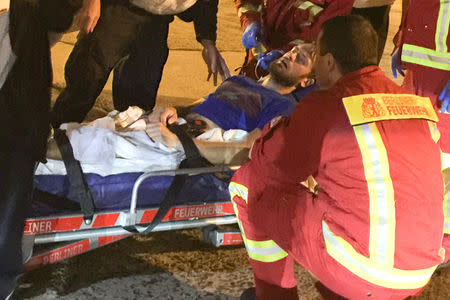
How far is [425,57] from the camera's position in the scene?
303 centimetres

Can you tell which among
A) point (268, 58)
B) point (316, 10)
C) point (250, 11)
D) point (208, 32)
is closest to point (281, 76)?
point (268, 58)

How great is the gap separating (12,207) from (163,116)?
1.03 m

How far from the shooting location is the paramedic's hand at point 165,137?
9.23 feet

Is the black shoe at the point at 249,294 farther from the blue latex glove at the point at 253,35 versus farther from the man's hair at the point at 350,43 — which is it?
the blue latex glove at the point at 253,35

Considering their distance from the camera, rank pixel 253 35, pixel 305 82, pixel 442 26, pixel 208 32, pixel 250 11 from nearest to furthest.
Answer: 1. pixel 442 26
2. pixel 305 82
3. pixel 208 32
4. pixel 253 35
5. pixel 250 11

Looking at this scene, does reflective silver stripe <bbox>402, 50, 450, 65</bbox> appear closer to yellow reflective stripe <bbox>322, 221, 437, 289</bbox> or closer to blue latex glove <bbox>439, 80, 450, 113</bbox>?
blue latex glove <bbox>439, 80, 450, 113</bbox>

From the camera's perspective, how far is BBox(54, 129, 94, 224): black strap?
8.27ft

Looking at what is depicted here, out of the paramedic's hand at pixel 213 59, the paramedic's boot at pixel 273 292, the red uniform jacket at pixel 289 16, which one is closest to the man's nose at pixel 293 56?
the red uniform jacket at pixel 289 16

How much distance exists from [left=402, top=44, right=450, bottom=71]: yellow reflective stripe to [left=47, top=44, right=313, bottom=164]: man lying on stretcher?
660 millimetres

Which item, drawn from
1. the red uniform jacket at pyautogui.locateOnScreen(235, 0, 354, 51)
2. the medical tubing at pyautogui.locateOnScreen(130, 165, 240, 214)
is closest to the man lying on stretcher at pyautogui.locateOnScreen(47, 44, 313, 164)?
the medical tubing at pyautogui.locateOnScreen(130, 165, 240, 214)

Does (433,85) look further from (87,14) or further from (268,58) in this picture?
(87,14)

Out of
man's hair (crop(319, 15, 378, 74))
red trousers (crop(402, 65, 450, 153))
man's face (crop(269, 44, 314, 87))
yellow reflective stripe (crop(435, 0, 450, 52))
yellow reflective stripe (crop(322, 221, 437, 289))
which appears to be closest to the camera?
yellow reflective stripe (crop(322, 221, 437, 289))

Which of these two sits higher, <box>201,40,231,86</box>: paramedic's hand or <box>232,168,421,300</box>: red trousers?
<box>201,40,231,86</box>: paramedic's hand

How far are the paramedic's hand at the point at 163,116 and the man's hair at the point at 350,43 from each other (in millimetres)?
949
